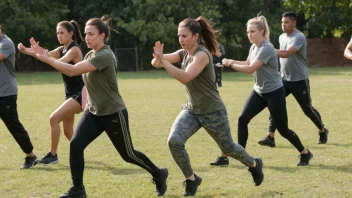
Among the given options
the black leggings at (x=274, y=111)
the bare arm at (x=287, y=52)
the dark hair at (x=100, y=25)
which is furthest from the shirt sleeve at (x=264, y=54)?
the dark hair at (x=100, y=25)

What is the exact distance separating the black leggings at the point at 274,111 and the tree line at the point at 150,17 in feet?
110

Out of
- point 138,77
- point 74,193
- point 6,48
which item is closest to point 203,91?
point 74,193

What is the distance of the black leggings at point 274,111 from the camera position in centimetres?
896

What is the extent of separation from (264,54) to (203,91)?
173cm

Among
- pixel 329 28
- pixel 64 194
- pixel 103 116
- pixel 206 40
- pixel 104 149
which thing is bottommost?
pixel 329 28

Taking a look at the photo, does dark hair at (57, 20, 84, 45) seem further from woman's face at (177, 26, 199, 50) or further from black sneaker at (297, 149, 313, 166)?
black sneaker at (297, 149, 313, 166)

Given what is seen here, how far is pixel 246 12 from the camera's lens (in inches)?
1801

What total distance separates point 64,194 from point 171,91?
1721 cm

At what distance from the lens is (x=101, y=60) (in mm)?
6934

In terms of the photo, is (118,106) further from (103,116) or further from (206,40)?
(206,40)

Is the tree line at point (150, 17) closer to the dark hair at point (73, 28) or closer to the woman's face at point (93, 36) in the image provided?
the dark hair at point (73, 28)

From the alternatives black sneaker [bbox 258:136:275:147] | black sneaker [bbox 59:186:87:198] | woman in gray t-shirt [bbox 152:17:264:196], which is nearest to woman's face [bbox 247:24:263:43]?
woman in gray t-shirt [bbox 152:17:264:196]

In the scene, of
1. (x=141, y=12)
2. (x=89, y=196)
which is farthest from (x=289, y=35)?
(x=141, y=12)

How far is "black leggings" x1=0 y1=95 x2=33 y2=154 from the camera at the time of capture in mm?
8992
